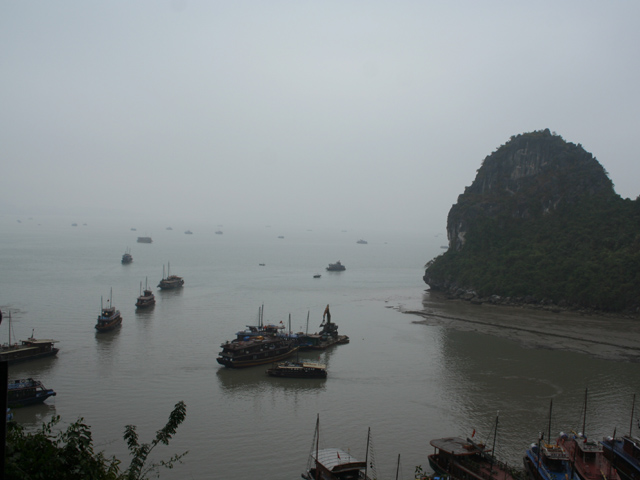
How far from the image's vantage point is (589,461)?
731 inches

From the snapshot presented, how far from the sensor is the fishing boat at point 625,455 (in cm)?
1881

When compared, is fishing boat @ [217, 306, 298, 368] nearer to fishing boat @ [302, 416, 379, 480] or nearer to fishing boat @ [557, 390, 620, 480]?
fishing boat @ [302, 416, 379, 480]

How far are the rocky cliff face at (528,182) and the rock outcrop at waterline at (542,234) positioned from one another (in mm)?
141

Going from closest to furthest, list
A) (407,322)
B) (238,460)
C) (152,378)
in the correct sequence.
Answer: (238,460) < (152,378) < (407,322)

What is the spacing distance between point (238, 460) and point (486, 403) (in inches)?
537

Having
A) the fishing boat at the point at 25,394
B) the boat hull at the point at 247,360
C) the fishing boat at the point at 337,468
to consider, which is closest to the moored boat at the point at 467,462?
the fishing boat at the point at 337,468

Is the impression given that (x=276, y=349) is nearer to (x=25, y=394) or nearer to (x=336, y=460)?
(x=25, y=394)

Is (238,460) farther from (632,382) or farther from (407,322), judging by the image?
(407,322)

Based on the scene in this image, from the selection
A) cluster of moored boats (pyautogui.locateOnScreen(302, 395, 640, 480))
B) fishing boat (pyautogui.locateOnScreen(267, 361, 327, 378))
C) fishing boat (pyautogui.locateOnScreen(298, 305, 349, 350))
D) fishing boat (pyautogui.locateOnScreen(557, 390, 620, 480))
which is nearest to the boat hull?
fishing boat (pyautogui.locateOnScreen(267, 361, 327, 378))

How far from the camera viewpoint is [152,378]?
96.1ft

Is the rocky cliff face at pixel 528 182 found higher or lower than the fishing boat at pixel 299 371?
higher

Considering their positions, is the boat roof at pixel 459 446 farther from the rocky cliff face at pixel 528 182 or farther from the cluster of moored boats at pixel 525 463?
the rocky cliff face at pixel 528 182

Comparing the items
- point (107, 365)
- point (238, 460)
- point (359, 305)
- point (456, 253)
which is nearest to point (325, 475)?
point (238, 460)

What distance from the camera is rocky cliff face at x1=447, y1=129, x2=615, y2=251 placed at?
2970 inches
